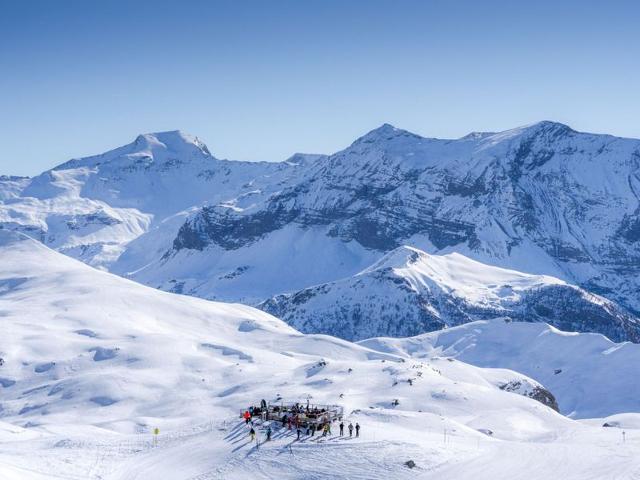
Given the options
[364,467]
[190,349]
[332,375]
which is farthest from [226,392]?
[364,467]

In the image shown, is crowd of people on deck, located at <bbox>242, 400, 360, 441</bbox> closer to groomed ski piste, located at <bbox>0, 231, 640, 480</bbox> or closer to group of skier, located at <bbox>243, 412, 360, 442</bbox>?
group of skier, located at <bbox>243, 412, 360, 442</bbox>

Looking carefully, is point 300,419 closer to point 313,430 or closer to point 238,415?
point 313,430

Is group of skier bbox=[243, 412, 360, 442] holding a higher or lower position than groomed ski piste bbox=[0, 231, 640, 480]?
higher

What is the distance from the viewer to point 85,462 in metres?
87.1

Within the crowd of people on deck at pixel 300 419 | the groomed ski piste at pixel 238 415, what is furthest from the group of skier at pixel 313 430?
the groomed ski piste at pixel 238 415

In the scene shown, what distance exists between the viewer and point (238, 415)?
384ft

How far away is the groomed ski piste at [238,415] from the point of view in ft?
266

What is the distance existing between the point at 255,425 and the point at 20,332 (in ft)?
323

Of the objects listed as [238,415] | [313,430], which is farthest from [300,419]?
[238,415]

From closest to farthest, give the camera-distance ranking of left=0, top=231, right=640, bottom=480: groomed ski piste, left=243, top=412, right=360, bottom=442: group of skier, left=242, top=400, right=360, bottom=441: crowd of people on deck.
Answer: left=0, top=231, right=640, bottom=480: groomed ski piste → left=243, top=412, right=360, bottom=442: group of skier → left=242, top=400, right=360, bottom=441: crowd of people on deck

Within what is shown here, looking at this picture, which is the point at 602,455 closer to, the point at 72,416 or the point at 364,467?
the point at 364,467

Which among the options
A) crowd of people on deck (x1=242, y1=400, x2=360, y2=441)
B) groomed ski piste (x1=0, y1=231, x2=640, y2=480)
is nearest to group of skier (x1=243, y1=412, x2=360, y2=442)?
crowd of people on deck (x1=242, y1=400, x2=360, y2=441)

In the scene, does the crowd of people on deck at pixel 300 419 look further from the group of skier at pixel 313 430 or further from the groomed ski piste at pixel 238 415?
the groomed ski piste at pixel 238 415

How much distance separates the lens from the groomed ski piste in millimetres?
81125
